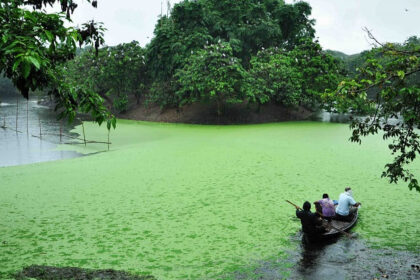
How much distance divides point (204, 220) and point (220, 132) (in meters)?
12.3

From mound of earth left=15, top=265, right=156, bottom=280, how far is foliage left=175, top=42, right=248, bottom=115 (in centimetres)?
1668

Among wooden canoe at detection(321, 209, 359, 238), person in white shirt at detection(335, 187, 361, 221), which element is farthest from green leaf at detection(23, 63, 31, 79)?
person in white shirt at detection(335, 187, 361, 221)

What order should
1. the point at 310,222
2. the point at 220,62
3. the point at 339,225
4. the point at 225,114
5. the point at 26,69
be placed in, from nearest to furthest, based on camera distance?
1. the point at 26,69
2. the point at 310,222
3. the point at 339,225
4. the point at 220,62
5. the point at 225,114

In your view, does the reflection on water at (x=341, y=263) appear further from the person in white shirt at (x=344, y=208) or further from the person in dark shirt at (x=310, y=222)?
the person in white shirt at (x=344, y=208)

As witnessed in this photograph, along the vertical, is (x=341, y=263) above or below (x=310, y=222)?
below

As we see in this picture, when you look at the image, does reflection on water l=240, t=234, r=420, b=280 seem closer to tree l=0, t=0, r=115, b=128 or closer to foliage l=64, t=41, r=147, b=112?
tree l=0, t=0, r=115, b=128

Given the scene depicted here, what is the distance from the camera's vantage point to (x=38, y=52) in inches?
120

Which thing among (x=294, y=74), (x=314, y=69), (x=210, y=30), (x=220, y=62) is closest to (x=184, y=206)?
(x=220, y=62)

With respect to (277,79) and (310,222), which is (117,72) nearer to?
(277,79)

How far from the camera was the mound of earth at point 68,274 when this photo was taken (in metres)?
4.38

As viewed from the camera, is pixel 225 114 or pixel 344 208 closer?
pixel 344 208

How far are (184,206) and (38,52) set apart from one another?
4.78 m

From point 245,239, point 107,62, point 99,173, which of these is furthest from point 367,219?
point 107,62

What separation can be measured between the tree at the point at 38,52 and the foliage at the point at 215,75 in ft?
56.0
